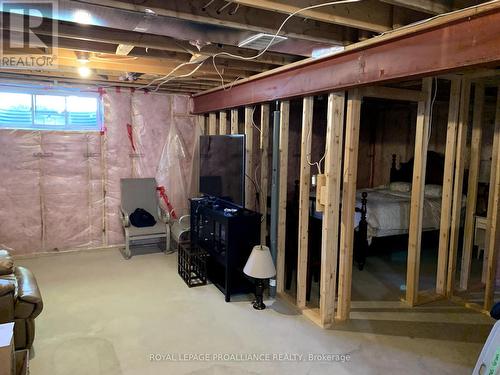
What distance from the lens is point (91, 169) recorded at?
4.91 m

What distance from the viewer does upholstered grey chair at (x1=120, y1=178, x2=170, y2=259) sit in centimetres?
472

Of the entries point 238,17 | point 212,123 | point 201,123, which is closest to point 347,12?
point 238,17

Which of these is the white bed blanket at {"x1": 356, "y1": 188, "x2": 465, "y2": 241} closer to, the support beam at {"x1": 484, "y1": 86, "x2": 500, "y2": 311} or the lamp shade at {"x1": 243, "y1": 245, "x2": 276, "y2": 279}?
the support beam at {"x1": 484, "y1": 86, "x2": 500, "y2": 311}

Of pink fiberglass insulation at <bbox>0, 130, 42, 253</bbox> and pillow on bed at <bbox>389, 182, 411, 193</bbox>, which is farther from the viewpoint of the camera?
pillow on bed at <bbox>389, 182, 411, 193</bbox>

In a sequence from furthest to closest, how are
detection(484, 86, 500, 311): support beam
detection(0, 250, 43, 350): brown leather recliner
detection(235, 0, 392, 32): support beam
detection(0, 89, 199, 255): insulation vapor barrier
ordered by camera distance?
detection(0, 89, 199, 255): insulation vapor barrier
detection(484, 86, 500, 311): support beam
detection(0, 250, 43, 350): brown leather recliner
detection(235, 0, 392, 32): support beam

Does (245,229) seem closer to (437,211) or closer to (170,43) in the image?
(170,43)

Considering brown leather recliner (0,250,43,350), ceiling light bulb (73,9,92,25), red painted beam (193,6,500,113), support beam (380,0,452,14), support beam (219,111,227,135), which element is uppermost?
support beam (380,0,452,14)

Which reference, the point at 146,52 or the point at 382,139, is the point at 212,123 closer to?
the point at 146,52

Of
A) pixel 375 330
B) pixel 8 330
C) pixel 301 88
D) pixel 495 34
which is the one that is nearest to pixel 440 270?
pixel 375 330

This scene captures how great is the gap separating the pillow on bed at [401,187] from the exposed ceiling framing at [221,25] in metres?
3.27

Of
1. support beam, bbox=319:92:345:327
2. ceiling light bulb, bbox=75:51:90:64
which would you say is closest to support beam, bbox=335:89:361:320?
support beam, bbox=319:92:345:327

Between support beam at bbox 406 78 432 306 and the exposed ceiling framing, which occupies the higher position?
the exposed ceiling framing

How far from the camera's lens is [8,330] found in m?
1.90

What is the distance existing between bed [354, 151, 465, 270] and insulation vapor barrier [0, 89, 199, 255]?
2.44m
